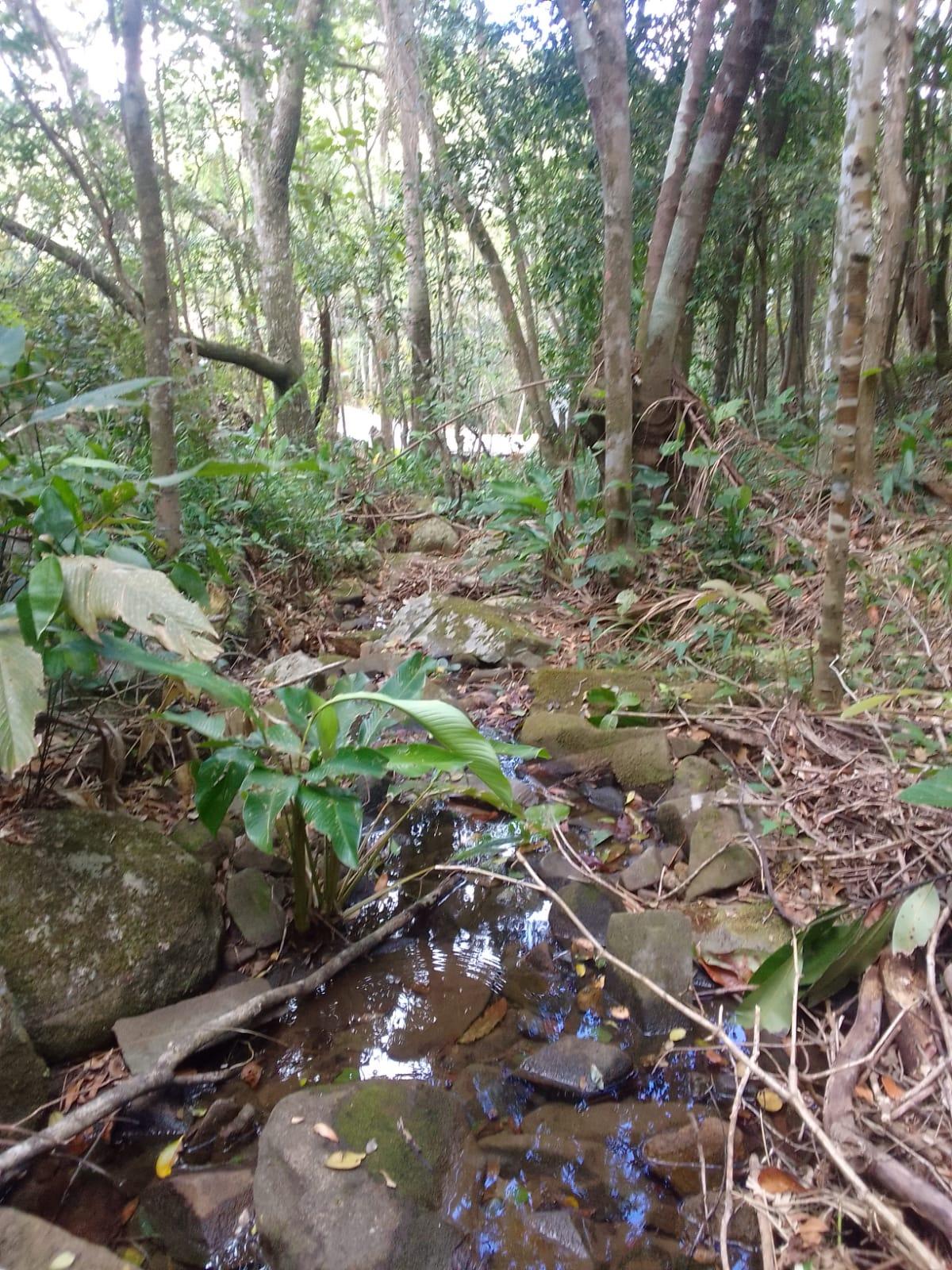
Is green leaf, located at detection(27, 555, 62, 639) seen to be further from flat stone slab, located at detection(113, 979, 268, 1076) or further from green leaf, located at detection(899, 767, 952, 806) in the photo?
green leaf, located at detection(899, 767, 952, 806)

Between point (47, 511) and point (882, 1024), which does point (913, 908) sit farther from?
point (47, 511)

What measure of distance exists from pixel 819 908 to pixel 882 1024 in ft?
1.77

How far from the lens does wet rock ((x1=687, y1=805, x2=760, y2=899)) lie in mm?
2973

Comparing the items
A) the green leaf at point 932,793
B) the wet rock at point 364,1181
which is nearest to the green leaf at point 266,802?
the wet rock at point 364,1181

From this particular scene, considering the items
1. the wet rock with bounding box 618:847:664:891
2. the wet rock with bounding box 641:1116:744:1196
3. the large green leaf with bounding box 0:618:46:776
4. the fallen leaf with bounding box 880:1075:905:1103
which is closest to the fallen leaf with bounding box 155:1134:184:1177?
the large green leaf with bounding box 0:618:46:776

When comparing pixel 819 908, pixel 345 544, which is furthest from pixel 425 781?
pixel 345 544

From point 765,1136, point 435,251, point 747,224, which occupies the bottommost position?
point 765,1136

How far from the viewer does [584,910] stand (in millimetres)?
3008

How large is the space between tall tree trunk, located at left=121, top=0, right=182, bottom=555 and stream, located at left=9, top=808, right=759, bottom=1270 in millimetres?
2416

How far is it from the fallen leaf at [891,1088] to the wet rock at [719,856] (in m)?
0.95

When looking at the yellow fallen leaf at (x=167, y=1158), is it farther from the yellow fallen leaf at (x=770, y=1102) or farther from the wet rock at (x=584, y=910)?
the yellow fallen leaf at (x=770, y=1102)

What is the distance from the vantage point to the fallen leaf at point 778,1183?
1.88 m

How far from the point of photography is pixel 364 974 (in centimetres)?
279

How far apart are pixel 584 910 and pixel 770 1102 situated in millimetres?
951
